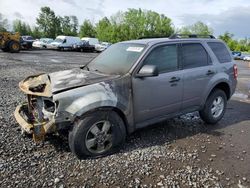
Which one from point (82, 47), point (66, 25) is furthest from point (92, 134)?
point (66, 25)

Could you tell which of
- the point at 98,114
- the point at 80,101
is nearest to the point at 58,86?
the point at 80,101

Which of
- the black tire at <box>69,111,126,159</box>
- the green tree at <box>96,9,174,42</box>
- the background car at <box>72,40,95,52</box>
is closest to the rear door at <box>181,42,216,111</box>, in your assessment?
the black tire at <box>69,111,126,159</box>

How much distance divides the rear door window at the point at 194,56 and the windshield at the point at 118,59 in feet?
2.98

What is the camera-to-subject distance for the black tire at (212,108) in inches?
219

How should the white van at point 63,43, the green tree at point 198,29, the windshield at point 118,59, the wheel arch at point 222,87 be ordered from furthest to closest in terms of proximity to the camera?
the green tree at point 198,29, the white van at point 63,43, the wheel arch at point 222,87, the windshield at point 118,59

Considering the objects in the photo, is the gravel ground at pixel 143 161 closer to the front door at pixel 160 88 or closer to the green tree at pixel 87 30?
the front door at pixel 160 88

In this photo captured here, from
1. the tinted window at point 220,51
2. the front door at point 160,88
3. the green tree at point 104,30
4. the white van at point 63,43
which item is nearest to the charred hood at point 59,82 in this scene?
the front door at point 160,88

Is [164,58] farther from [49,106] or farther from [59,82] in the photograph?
[49,106]

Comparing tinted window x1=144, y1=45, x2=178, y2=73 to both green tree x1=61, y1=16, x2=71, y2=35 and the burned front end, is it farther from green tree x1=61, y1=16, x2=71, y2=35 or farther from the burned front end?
green tree x1=61, y1=16, x2=71, y2=35

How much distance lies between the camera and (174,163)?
399 cm

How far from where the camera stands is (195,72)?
505 cm

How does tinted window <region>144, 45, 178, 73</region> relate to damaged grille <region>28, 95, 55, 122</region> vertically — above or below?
above

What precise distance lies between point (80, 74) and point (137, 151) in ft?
5.07

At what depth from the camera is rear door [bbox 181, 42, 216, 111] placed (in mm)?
4941
